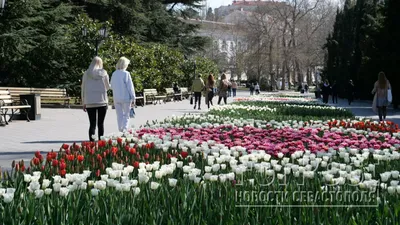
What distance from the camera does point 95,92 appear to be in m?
10.2

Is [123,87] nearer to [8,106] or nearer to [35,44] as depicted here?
[8,106]

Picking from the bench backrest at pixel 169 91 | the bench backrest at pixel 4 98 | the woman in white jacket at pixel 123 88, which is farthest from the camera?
the bench backrest at pixel 169 91

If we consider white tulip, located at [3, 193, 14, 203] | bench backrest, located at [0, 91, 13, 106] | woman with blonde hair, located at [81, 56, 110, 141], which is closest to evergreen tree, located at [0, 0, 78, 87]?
bench backrest, located at [0, 91, 13, 106]

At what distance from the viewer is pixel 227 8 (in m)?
162

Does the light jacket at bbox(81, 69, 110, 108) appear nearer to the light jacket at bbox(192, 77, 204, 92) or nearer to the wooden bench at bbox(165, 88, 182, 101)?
the light jacket at bbox(192, 77, 204, 92)

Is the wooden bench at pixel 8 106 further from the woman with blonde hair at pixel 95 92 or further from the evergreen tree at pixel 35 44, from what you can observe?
the evergreen tree at pixel 35 44

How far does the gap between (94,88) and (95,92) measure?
0.08m

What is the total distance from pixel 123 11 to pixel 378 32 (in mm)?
18028

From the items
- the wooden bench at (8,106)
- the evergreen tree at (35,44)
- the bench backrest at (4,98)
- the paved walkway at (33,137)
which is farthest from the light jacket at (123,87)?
the evergreen tree at (35,44)

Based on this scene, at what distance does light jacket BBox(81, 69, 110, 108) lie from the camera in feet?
33.5

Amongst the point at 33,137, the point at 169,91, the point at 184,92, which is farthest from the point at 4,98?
the point at 184,92

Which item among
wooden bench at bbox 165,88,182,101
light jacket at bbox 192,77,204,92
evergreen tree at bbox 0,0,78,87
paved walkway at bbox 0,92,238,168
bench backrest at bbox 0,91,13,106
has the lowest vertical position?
paved walkway at bbox 0,92,238,168

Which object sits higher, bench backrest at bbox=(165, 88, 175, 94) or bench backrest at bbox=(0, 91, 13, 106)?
bench backrest at bbox=(0, 91, 13, 106)

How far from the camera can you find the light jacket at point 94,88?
10211mm
